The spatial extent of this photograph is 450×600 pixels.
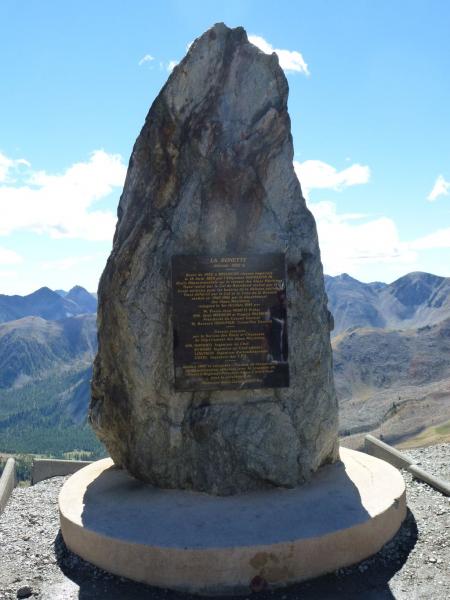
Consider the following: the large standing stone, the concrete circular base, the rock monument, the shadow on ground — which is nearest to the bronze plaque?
the rock monument

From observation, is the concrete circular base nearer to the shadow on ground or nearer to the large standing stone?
the shadow on ground

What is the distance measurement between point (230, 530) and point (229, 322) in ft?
13.2

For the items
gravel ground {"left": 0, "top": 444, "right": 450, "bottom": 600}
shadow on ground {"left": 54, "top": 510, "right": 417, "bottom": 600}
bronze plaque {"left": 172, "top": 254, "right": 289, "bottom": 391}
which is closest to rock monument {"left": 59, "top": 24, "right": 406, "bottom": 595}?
bronze plaque {"left": 172, "top": 254, "right": 289, "bottom": 391}

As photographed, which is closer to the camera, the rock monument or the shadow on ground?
the shadow on ground

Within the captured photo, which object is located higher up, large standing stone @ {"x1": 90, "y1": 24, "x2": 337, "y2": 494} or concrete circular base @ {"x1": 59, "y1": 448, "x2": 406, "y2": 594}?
large standing stone @ {"x1": 90, "y1": 24, "x2": 337, "y2": 494}

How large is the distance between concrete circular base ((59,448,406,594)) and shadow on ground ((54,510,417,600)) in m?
0.13

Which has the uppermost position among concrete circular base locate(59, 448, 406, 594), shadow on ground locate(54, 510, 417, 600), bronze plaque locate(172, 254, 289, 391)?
bronze plaque locate(172, 254, 289, 391)

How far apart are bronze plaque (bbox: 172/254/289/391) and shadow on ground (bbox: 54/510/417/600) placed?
3637 millimetres

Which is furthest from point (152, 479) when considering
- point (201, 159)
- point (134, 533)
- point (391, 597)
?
point (201, 159)

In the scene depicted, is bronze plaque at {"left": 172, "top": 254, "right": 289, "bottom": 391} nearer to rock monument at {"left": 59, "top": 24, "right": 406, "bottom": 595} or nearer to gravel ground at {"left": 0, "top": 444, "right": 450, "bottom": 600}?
rock monument at {"left": 59, "top": 24, "right": 406, "bottom": 595}

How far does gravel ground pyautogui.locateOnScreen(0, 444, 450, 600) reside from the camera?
8680mm

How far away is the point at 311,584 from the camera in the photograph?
349 inches

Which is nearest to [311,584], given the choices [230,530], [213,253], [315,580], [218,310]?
[315,580]

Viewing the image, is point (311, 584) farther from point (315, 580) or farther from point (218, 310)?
point (218, 310)
